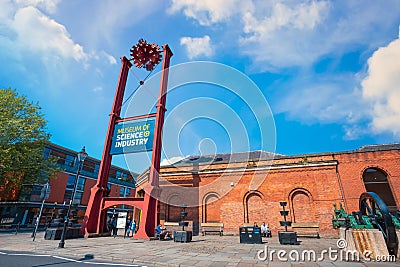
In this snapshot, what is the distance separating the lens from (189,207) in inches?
779

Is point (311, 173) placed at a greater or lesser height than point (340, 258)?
greater

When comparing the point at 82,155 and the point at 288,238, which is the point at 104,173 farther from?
the point at 288,238

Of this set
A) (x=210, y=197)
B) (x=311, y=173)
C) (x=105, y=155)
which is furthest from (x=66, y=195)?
(x=311, y=173)

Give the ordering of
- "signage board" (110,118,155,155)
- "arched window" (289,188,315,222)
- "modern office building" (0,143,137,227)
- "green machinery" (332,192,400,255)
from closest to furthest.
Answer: "green machinery" (332,192,400,255) < "signage board" (110,118,155,155) < "arched window" (289,188,315,222) < "modern office building" (0,143,137,227)

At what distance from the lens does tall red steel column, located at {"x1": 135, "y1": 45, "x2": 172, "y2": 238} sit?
13.4 m

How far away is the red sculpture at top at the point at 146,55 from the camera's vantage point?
59.4 feet

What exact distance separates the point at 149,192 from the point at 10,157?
579 inches

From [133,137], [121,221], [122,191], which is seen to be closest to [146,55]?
[133,137]

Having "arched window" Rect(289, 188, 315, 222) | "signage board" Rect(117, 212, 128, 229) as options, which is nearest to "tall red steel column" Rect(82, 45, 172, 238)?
"signage board" Rect(117, 212, 128, 229)

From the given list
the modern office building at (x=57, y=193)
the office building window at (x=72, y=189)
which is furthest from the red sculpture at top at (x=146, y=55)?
the office building window at (x=72, y=189)

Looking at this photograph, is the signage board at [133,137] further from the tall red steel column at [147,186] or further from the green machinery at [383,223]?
the green machinery at [383,223]

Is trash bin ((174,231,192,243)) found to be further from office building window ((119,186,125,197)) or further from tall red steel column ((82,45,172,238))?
office building window ((119,186,125,197))

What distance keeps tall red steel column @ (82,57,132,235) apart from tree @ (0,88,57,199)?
9207 millimetres

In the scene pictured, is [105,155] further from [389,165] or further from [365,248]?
[389,165]
